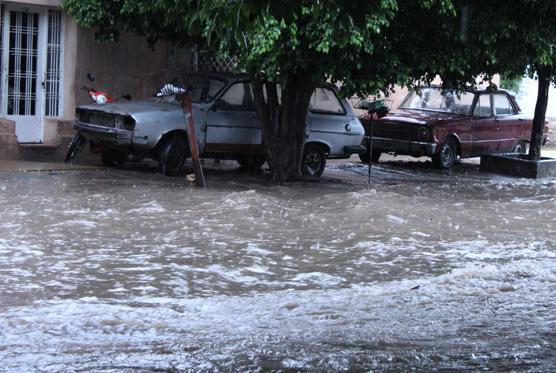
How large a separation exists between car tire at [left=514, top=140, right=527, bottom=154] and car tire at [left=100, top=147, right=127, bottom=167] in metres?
8.88

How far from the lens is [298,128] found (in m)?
13.2

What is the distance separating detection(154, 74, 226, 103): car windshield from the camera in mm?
13414

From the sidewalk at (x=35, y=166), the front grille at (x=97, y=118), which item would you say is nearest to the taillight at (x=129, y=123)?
the front grille at (x=97, y=118)

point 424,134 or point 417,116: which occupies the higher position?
point 417,116

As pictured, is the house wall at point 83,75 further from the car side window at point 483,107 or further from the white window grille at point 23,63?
the car side window at point 483,107

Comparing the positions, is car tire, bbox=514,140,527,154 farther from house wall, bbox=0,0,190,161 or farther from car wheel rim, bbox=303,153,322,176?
house wall, bbox=0,0,190,161

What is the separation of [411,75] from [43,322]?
7795mm

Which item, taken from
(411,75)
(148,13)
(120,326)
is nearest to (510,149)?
(411,75)

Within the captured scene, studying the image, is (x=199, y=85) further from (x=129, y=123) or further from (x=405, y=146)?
(x=405, y=146)

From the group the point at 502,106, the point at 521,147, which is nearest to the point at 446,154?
the point at 502,106

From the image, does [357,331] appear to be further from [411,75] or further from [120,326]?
[411,75]

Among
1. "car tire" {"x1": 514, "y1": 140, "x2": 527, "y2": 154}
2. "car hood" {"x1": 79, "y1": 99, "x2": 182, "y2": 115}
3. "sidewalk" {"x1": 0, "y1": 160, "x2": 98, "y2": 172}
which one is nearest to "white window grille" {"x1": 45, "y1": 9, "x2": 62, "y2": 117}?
"sidewalk" {"x1": 0, "y1": 160, "x2": 98, "y2": 172}

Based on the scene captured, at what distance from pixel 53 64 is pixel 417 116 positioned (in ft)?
22.4

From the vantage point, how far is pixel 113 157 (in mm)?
14086
